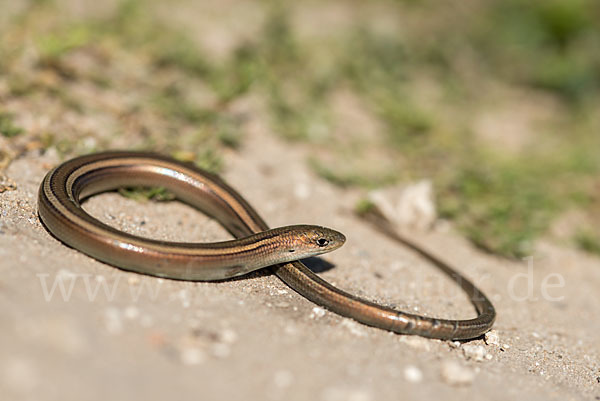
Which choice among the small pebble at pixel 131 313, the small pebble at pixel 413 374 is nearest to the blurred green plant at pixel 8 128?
the small pebble at pixel 131 313

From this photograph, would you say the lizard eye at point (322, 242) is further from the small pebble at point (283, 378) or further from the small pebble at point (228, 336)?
the small pebble at point (283, 378)

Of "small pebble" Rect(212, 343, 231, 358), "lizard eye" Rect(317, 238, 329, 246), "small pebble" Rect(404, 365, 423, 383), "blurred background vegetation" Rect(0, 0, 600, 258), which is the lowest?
"small pebble" Rect(212, 343, 231, 358)

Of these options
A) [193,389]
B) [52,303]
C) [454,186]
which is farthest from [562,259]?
[52,303]

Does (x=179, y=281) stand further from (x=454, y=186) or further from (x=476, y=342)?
(x=454, y=186)

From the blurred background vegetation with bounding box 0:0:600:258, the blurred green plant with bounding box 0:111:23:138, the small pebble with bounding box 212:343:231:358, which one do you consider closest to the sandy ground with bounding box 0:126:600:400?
the small pebble with bounding box 212:343:231:358

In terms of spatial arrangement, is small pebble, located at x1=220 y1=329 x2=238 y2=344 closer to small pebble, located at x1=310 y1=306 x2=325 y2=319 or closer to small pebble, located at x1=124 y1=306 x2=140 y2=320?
small pebble, located at x1=124 y1=306 x2=140 y2=320
